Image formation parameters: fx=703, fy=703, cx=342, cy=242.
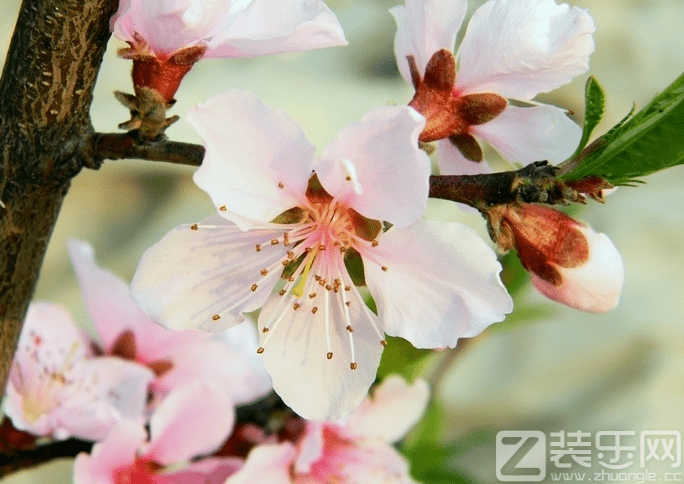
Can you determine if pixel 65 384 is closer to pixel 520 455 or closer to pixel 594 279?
pixel 594 279

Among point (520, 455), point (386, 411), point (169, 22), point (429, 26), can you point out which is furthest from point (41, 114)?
point (520, 455)

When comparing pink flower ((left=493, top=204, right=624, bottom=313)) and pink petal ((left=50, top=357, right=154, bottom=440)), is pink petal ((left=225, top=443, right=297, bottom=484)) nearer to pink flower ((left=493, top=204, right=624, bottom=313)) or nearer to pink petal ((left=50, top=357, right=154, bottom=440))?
pink petal ((left=50, top=357, right=154, bottom=440))

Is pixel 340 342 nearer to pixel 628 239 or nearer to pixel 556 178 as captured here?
pixel 556 178

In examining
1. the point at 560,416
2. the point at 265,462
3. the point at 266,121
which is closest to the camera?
the point at 266,121

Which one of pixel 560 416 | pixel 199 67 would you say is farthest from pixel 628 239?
pixel 199 67

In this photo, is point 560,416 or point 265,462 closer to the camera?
point 265,462

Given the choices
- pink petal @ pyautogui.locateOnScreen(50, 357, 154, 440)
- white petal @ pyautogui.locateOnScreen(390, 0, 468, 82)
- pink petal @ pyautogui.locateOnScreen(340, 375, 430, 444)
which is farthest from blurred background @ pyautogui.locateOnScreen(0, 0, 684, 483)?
white petal @ pyautogui.locateOnScreen(390, 0, 468, 82)
